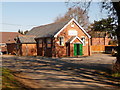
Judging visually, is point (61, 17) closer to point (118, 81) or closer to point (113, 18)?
point (113, 18)

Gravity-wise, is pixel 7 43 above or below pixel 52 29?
below

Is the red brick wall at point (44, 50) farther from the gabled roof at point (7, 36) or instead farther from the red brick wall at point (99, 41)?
the red brick wall at point (99, 41)

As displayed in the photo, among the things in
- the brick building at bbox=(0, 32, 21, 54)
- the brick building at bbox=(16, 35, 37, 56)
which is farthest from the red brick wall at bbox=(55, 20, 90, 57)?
the brick building at bbox=(0, 32, 21, 54)

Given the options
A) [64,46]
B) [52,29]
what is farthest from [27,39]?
[64,46]

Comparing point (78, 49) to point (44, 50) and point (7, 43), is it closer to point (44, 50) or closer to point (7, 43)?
point (44, 50)

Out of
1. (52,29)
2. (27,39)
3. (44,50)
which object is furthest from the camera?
(27,39)

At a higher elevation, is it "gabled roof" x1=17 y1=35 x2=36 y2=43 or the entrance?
"gabled roof" x1=17 y1=35 x2=36 y2=43

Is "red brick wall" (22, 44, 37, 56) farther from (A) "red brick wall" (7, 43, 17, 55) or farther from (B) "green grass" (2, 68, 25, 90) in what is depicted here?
(B) "green grass" (2, 68, 25, 90)

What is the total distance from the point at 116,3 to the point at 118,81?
618cm

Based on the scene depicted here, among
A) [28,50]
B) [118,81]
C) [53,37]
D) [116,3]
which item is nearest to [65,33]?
[53,37]

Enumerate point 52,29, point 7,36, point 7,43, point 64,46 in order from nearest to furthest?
point 64,46
point 52,29
point 7,43
point 7,36

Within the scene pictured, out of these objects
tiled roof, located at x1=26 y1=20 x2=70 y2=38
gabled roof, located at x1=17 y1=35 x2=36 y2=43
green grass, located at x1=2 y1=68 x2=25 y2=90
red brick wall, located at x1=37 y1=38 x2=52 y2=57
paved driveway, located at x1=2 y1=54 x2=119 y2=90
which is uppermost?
tiled roof, located at x1=26 y1=20 x2=70 y2=38

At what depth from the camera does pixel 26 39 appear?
3644cm

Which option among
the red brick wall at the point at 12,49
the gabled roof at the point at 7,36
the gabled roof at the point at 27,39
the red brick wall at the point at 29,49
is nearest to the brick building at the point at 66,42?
the red brick wall at the point at 29,49
